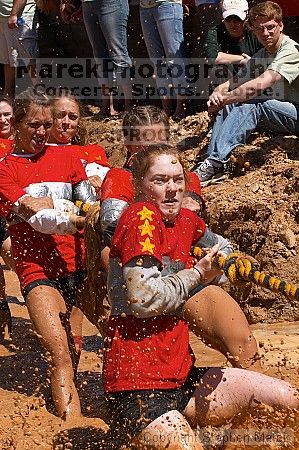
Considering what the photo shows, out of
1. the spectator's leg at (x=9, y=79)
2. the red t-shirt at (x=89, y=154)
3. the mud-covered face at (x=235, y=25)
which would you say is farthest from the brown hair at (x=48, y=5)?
the red t-shirt at (x=89, y=154)

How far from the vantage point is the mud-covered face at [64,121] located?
628cm

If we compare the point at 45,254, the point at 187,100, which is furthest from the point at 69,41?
the point at 45,254

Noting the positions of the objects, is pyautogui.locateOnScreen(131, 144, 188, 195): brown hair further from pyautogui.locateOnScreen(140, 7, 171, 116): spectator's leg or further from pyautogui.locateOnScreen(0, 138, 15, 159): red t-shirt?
pyautogui.locateOnScreen(140, 7, 171, 116): spectator's leg

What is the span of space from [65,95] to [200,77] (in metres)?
2.99

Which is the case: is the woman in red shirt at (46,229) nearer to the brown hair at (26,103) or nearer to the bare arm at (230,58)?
the brown hair at (26,103)

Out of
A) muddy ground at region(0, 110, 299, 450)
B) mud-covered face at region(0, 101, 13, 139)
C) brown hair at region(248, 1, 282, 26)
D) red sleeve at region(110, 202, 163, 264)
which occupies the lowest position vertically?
muddy ground at region(0, 110, 299, 450)

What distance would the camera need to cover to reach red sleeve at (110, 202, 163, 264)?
3959 millimetres

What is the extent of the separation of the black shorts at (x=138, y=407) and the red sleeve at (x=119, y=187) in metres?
A: 1.33

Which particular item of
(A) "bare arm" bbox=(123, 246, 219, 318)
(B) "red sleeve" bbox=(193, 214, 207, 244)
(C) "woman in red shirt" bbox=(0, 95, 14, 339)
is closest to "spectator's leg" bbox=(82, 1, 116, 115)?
(C) "woman in red shirt" bbox=(0, 95, 14, 339)

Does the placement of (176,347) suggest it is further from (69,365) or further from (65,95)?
(65,95)

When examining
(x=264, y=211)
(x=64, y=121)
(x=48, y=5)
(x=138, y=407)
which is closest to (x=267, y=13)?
(x=264, y=211)

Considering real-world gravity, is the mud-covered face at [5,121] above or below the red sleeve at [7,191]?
below

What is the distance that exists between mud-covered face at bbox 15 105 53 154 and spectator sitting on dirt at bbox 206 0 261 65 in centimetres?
306

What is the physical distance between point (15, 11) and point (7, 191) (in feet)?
18.9
